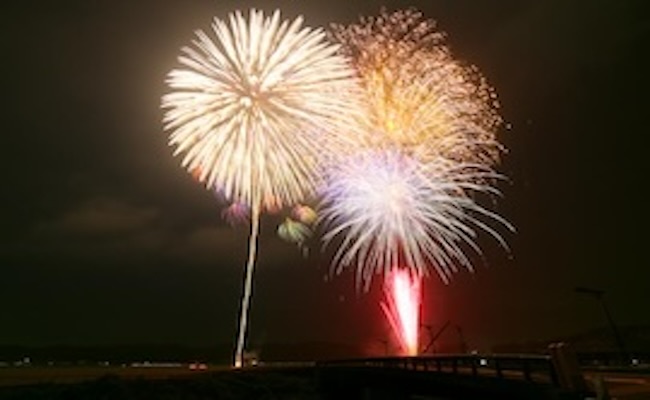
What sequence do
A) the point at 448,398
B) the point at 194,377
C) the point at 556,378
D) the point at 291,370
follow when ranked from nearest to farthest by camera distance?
the point at 556,378
the point at 448,398
the point at 194,377
the point at 291,370

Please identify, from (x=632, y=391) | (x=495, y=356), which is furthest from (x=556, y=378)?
(x=495, y=356)

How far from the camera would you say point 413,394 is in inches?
1687

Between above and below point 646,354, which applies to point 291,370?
above

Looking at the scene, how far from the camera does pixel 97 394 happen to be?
224 feet

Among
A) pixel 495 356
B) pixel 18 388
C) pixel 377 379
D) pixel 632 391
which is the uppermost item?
pixel 18 388

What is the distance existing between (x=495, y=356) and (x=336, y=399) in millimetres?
39356

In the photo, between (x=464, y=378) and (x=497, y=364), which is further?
(x=464, y=378)

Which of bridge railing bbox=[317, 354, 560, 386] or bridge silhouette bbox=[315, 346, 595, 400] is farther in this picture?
bridge railing bbox=[317, 354, 560, 386]

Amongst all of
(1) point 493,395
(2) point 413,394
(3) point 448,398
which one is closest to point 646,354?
(2) point 413,394

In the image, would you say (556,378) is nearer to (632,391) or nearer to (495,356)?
(632,391)

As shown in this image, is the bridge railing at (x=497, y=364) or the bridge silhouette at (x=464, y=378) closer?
the bridge silhouette at (x=464, y=378)

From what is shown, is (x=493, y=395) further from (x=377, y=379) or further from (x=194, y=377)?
(x=194, y=377)

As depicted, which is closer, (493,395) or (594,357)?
(493,395)

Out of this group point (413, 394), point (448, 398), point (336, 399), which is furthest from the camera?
point (336, 399)
